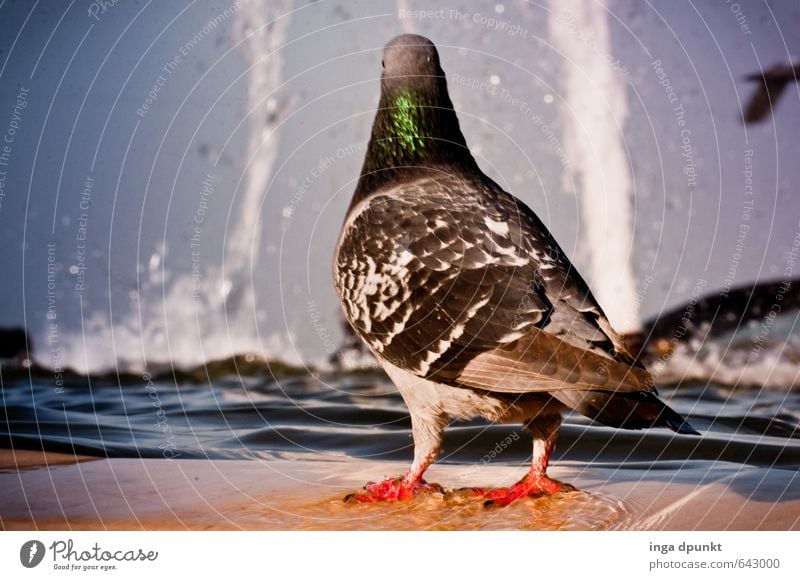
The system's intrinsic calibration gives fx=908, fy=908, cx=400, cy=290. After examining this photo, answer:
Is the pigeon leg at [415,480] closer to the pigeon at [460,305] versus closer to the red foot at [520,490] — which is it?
the pigeon at [460,305]

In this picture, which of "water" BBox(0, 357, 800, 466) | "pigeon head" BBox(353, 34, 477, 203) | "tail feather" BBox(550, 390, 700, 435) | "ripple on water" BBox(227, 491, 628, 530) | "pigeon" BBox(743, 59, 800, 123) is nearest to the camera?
"tail feather" BBox(550, 390, 700, 435)

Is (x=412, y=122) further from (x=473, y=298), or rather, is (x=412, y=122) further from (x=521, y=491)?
(x=521, y=491)

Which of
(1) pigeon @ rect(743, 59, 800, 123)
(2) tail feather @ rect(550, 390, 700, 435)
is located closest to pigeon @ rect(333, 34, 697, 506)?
Answer: (2) tail feather @ rect(550, 390, 700, 435)

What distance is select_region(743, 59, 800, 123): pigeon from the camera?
4844 millimetres

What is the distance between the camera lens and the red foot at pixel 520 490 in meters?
3.83

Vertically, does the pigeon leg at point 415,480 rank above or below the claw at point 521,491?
above

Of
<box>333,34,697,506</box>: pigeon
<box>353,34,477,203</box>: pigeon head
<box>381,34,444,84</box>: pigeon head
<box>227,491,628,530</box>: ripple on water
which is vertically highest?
<box>381,34,444,84</box>: pigeon head

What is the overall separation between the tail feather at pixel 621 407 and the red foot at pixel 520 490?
2.04 ft

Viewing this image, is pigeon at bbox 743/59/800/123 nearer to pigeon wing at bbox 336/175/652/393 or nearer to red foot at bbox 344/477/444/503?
pigeon wing at bbox 336/175/652/393

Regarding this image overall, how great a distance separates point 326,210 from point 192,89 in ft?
3.20

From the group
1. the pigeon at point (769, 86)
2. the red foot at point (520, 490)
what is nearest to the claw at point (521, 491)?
the red foot at point (520, 490)

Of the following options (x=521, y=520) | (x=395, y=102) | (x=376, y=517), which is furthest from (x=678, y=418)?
(x=395, y=102)

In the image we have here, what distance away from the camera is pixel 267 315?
496 cm

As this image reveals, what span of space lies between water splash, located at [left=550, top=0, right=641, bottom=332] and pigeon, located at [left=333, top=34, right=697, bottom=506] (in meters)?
1.08
